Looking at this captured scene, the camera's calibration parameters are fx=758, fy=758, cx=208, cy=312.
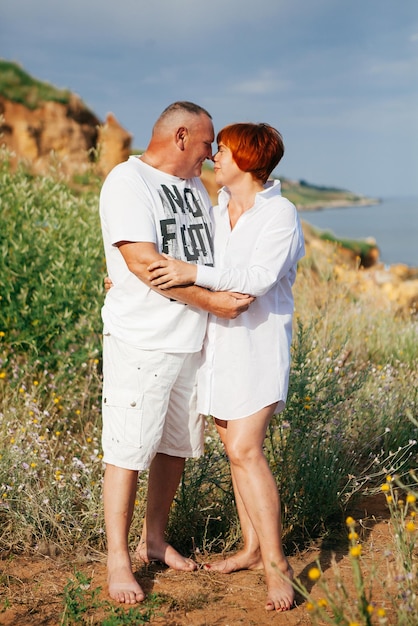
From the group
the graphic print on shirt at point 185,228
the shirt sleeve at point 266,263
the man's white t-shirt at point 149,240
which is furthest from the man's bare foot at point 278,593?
the graphic print on shirt at point 185,228

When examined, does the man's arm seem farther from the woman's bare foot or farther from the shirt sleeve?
the woman's bare foot

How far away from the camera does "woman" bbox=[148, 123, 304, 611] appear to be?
3.03 m

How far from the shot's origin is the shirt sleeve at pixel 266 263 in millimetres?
2979

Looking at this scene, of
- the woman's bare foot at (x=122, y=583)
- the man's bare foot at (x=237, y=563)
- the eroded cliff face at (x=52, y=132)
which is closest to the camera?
the woman's bare foot at (x=122, y=583)

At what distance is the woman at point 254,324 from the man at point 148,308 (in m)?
0.08

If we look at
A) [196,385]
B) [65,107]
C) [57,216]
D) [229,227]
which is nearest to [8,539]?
[196,385]

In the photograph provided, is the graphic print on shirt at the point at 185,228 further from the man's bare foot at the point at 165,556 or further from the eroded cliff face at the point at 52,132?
the eroded cliff face at the point at 52,132

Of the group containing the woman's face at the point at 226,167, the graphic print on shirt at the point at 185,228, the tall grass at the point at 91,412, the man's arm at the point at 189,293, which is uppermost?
the woman's face at the point at 226,167

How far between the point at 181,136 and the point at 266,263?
2.17ft

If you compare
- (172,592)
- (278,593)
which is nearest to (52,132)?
(172,592)

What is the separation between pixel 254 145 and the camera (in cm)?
313

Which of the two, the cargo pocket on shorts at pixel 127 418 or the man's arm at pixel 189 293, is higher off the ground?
the man's arm at pixel 189 293

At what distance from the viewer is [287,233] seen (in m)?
3.07

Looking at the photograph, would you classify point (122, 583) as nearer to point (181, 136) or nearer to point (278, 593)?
point (278, 593)
